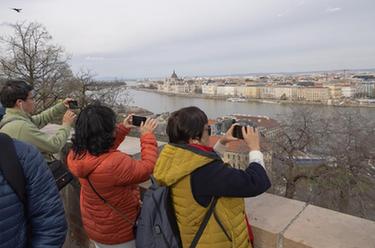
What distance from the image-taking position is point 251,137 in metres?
1.44

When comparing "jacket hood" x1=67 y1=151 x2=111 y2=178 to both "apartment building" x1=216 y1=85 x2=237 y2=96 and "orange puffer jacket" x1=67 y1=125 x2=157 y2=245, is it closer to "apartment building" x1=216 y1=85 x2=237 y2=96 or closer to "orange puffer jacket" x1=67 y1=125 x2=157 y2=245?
"orange puffer jacket" x1=67 y1=125 x2=157 y2=245

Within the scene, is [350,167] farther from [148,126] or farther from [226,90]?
[226,90]

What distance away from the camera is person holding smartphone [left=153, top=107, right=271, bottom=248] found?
1.25m

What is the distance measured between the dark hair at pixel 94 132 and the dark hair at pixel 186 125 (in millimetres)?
380

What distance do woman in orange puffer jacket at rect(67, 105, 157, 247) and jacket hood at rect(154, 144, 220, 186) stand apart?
0.30m

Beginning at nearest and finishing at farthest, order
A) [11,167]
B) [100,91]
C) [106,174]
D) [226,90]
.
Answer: [11,167] → [106,174] → [100,91] → [226,90]

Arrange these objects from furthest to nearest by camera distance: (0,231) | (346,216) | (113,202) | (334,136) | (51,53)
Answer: (51,53)
(334,136)
(113,202)
(346,216)
(0,231)

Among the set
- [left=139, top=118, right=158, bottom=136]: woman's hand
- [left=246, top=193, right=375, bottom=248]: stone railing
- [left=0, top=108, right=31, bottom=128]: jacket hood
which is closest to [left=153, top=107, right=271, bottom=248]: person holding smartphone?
[left=246, top=193, right=375, bottom=248]: stone railing

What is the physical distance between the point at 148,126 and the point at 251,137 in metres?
0.65

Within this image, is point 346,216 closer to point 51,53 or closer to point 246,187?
point 246,187

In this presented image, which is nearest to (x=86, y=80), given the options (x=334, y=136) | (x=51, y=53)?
(x=51, y=53)

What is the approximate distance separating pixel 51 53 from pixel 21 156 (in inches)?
604

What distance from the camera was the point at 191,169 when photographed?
49.6 inches

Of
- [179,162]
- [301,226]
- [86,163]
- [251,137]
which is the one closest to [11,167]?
[86,163]
